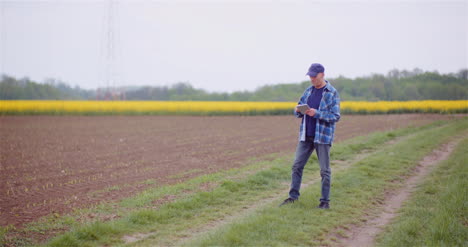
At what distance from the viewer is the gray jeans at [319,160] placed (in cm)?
602

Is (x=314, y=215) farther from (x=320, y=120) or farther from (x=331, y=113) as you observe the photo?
(x=331, y=113)

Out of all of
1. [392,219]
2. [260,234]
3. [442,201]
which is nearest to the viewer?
[260,234]

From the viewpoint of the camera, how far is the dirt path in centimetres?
495

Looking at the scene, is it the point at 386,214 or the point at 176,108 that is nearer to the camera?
the point at 386,214

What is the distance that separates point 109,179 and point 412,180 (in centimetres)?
663

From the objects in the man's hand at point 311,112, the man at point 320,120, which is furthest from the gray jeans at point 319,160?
the man's hand at point 311,112

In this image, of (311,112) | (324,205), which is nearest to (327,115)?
(311,112)

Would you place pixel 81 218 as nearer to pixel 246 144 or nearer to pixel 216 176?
pixel 216 176

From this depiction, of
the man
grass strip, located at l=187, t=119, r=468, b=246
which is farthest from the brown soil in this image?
the man

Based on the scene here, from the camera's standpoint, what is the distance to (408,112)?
112 ft

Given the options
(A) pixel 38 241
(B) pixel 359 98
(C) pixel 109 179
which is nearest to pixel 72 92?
(B) pixel 359 98

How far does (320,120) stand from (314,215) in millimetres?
1391

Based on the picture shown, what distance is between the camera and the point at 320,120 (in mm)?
5980

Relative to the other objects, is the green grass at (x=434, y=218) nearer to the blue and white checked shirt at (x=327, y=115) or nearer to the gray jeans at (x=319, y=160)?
the gray jeans at (x=319, y=160)
